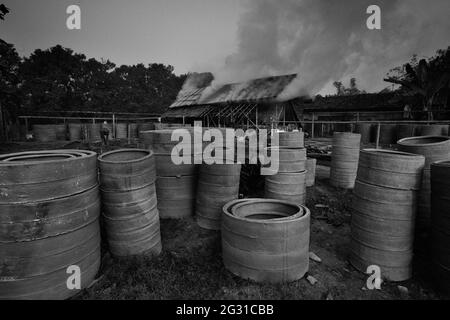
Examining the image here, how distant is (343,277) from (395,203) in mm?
1516

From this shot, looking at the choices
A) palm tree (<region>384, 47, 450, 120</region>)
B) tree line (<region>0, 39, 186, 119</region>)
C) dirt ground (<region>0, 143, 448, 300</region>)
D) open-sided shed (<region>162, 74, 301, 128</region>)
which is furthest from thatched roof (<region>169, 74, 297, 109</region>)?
dirt ground (<region>0, 143, 448, 300</region>)

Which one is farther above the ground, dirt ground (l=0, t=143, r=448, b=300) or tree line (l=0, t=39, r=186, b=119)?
tree line (l=0, t=39, r=186, b=119)

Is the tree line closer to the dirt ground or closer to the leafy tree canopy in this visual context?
the dirt ground

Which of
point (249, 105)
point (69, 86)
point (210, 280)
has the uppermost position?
point (69, 86)

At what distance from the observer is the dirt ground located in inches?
159

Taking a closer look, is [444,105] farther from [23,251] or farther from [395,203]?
[23,251]

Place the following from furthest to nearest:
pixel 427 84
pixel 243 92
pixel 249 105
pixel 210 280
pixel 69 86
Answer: pixel 69 86 → pixel 243 92 → pixel 249 105 → pixel 427 84 → pixel 210 280

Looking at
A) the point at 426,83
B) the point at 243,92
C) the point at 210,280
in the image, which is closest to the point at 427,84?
the point at 426,83

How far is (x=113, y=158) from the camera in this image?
5141 millimetres

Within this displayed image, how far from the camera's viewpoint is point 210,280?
4.37 meters

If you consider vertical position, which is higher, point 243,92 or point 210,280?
point 243,92

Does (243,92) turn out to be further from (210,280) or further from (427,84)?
(210,280)
